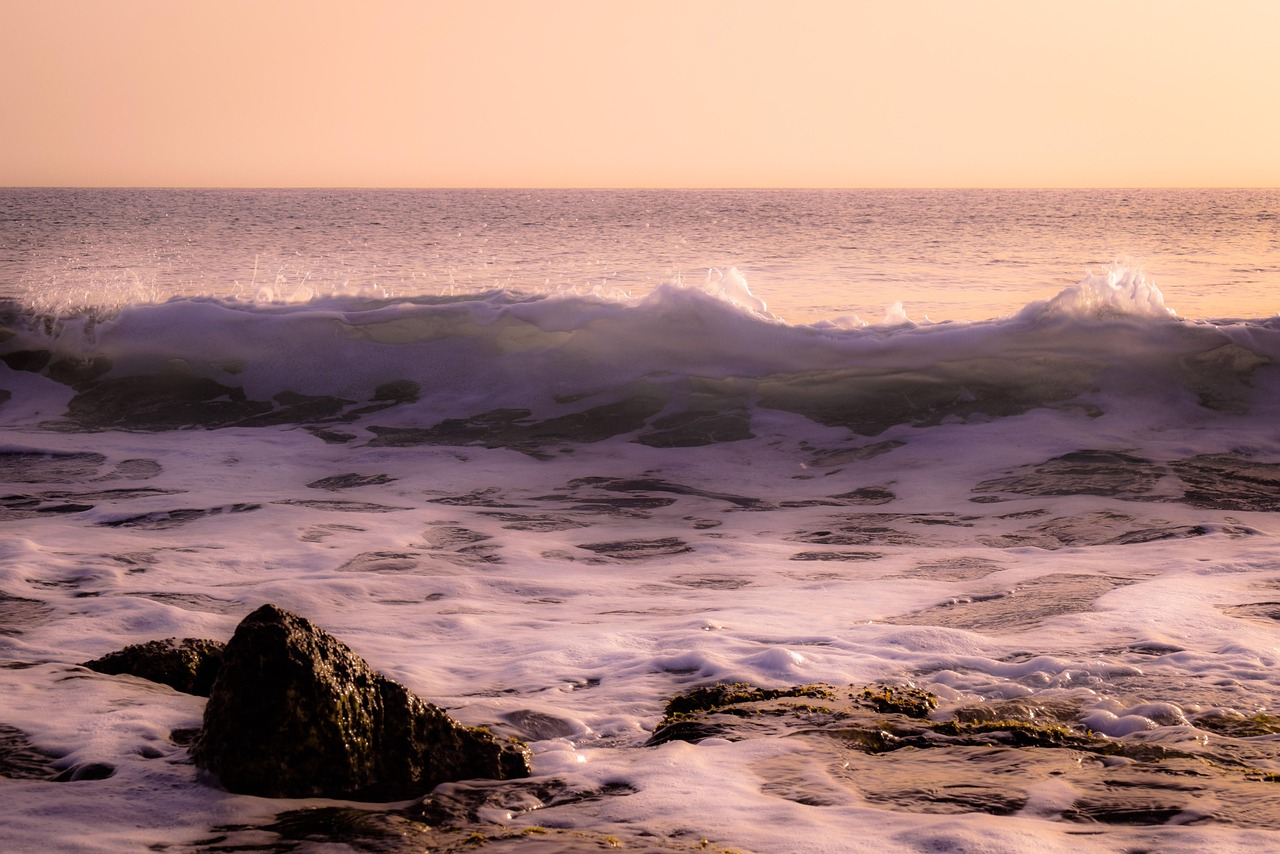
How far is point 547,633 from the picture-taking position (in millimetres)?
4602

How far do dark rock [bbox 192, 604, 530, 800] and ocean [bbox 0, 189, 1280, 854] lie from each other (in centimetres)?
8

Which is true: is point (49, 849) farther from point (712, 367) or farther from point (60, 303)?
point (60, 303)

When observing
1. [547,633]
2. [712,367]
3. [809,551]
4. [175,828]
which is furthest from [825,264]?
[175,828]

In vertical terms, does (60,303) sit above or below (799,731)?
above

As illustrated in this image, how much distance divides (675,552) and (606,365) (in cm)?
501

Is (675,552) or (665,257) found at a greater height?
(665,257)

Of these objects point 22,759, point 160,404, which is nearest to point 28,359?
point 160,404

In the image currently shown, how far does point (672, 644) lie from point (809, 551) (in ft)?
6.23

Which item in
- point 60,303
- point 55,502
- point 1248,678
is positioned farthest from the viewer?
point 60,303

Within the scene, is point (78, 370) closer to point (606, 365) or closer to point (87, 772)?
point (606, 365)

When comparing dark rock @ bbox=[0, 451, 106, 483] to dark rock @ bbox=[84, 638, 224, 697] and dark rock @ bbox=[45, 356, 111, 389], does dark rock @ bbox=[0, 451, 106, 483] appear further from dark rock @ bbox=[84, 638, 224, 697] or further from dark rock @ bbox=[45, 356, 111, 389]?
dark rock @ bbox=[84, 638, 224, 697]

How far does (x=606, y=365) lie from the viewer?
10.9m

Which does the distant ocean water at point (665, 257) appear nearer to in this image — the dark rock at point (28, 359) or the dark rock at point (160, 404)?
the dark rock at point (28, 359)

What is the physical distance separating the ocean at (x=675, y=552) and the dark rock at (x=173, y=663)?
100 millimetres
